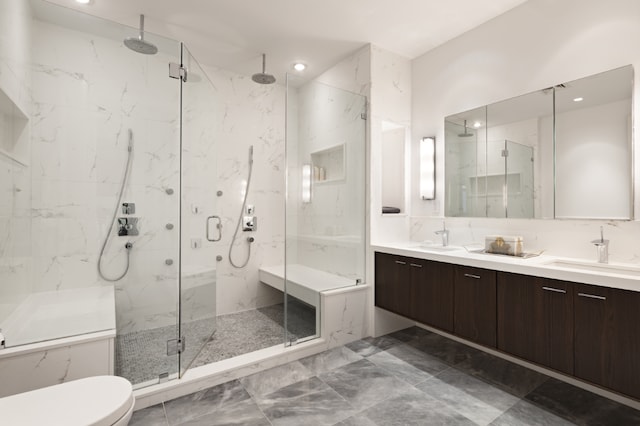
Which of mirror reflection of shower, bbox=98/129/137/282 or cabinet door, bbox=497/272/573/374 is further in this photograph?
mirror reflection of shower, bbox=98/129/137/282

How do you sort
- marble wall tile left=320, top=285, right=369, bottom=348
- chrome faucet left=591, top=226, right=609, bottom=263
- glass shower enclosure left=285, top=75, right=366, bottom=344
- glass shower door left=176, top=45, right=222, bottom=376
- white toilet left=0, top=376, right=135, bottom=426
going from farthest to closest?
marble wall tile left=320, top=285, right=369, bottom=348, glass shower enclosure left=285, top=75, right=366, bottom=344, glass shower door left=176, top=45, right=222, bottom=376, chrome faucet left=591, top=226, right=609, bottom=263, white toilet left=0, top=376, right=135, bottom=426

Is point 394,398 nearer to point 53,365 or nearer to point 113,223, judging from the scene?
point 53,365

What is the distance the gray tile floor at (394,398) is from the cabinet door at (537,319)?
322mm

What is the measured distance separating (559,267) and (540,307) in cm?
29

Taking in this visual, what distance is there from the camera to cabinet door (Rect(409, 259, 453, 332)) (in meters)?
2.35

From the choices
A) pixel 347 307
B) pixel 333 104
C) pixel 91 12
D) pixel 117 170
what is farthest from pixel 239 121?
pixel 347 307

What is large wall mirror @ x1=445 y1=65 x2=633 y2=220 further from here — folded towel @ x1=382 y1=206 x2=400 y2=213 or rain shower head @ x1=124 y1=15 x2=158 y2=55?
rain shower head @ x1=124 y1=15 x2=158 y2=55

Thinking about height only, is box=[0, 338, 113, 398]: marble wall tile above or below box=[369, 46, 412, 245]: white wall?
below

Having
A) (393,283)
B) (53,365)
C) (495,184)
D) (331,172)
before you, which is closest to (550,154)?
(495,184)

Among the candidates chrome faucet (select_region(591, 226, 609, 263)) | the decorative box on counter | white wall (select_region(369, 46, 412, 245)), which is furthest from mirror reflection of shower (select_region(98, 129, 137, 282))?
chrome faucet (select_region(591, 226, 609, 263))

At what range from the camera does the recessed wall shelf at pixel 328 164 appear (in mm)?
2742

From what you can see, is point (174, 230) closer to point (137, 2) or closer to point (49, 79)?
point (49, 79)

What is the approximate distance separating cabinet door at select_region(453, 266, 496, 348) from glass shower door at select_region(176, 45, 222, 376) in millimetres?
1957

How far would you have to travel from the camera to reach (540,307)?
1.84 metres
